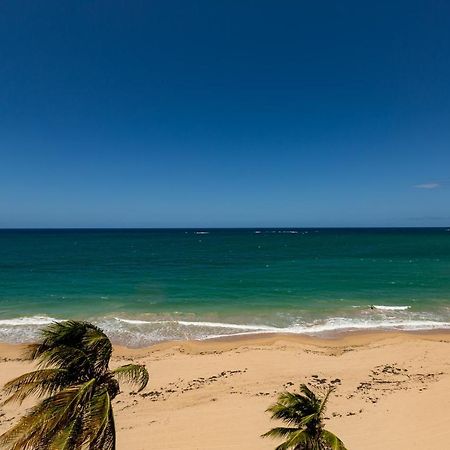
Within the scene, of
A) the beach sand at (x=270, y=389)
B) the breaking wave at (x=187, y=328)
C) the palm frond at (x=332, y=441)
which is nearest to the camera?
the palm frond at (x=332, y=441)

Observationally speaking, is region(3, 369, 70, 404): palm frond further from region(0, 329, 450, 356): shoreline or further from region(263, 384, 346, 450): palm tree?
region(0, 329, 450, 356): shoreline

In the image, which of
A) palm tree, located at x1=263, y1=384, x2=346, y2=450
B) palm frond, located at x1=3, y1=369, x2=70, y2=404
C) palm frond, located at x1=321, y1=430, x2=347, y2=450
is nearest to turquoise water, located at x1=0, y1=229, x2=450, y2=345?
palm frond, located at x1=3, y1=369, x2=70, y2=404

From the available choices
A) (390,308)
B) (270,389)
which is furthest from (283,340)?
(390,308)

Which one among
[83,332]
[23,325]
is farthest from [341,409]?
[23,325]

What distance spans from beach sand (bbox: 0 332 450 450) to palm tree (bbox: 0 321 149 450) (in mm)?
2407

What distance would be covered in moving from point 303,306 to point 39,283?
30934 millimetres

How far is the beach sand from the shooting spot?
11.4 m

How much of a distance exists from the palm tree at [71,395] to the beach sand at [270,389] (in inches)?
94.8

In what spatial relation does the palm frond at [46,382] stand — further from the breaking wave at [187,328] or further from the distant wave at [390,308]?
the distant wave at [390,308]

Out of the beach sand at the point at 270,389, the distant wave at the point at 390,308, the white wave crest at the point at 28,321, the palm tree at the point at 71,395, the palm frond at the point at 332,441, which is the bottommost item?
the beach sand at the point at 270,389

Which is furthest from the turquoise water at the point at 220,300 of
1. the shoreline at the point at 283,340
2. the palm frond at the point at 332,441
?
the palm frond at the point at 332,441

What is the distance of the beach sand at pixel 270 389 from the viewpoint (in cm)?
1143

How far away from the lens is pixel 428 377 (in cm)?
1551

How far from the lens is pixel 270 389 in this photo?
14.4m
